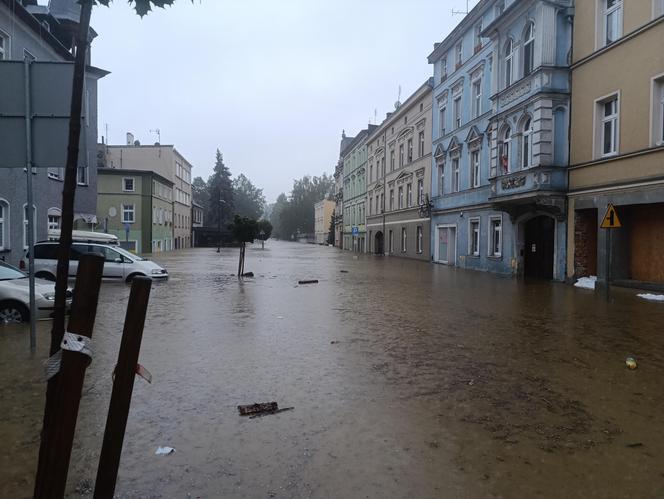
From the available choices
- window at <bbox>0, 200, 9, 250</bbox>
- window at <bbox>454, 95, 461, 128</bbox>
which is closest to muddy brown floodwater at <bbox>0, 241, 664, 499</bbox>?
window at <bbox>0, 200, 9, 250</bbox>

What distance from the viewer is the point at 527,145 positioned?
20.9 metres

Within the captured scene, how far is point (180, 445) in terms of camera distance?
4027 mm

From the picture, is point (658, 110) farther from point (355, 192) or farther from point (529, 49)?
point (355, 192)

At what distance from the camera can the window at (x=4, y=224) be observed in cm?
1797

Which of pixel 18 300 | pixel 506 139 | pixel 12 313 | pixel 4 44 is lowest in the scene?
pixel 12 313

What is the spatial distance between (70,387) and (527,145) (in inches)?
845

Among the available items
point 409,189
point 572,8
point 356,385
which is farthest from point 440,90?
point 356,385

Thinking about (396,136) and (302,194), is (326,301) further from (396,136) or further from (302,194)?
(302,194)

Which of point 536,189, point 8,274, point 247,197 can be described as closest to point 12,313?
point 8,274

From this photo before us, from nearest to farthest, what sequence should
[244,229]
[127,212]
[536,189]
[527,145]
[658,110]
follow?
[658,110] → [536,189] → [527,145] → [244,229] → [127,212]

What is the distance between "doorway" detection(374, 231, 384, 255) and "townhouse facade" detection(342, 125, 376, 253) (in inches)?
249

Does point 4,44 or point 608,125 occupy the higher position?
point 4,44

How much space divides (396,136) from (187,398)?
4107cm

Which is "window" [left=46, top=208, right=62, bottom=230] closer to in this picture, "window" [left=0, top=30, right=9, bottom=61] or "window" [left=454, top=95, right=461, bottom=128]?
"window" [left=0, top=30, right=9, bottom=61]
